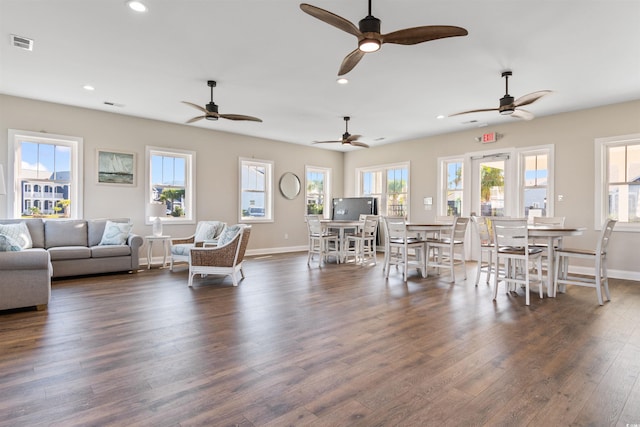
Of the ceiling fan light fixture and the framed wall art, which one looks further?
the framed wall art

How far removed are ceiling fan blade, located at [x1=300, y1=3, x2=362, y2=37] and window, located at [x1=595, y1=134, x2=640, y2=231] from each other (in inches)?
210

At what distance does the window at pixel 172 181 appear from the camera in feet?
22.7

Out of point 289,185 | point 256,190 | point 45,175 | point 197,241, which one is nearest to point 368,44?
point 197,241

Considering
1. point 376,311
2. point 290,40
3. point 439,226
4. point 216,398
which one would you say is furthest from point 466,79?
point 216,398

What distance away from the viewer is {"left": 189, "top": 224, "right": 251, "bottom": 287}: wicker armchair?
15.7 ft

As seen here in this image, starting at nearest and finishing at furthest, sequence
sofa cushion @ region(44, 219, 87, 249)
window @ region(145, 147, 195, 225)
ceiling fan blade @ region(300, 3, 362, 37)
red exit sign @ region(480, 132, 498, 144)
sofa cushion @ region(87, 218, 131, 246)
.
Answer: ceiling fan blade @ region(300, 3, 362, 37)
sofa cushion @ region(44, 219, 87, 249)
sofa cushion @ region(87, 218, 131, 246)
window @ region(145, 147, 195, 225)
red exit sign @ region(480, 132, 498, 144)

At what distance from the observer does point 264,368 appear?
7.54 feet

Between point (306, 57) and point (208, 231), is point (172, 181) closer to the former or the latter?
point (208, 231)

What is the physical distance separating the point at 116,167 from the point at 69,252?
1.90 meters

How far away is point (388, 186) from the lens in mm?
9273

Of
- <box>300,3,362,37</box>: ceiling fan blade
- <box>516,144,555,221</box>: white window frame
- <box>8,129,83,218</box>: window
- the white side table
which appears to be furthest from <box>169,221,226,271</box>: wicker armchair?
<box>516,144,555,221</box>: white window frame

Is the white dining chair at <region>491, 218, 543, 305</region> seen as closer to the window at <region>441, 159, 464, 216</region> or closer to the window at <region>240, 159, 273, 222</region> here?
the window at <region>441, 159, 464, 216</region>

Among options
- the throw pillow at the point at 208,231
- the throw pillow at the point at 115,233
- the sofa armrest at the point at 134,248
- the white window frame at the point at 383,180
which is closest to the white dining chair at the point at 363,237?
the white window frame at the point at 383,180

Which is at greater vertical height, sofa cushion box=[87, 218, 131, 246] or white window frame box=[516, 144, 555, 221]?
white window frame box=[516, 144, 555, 221]
